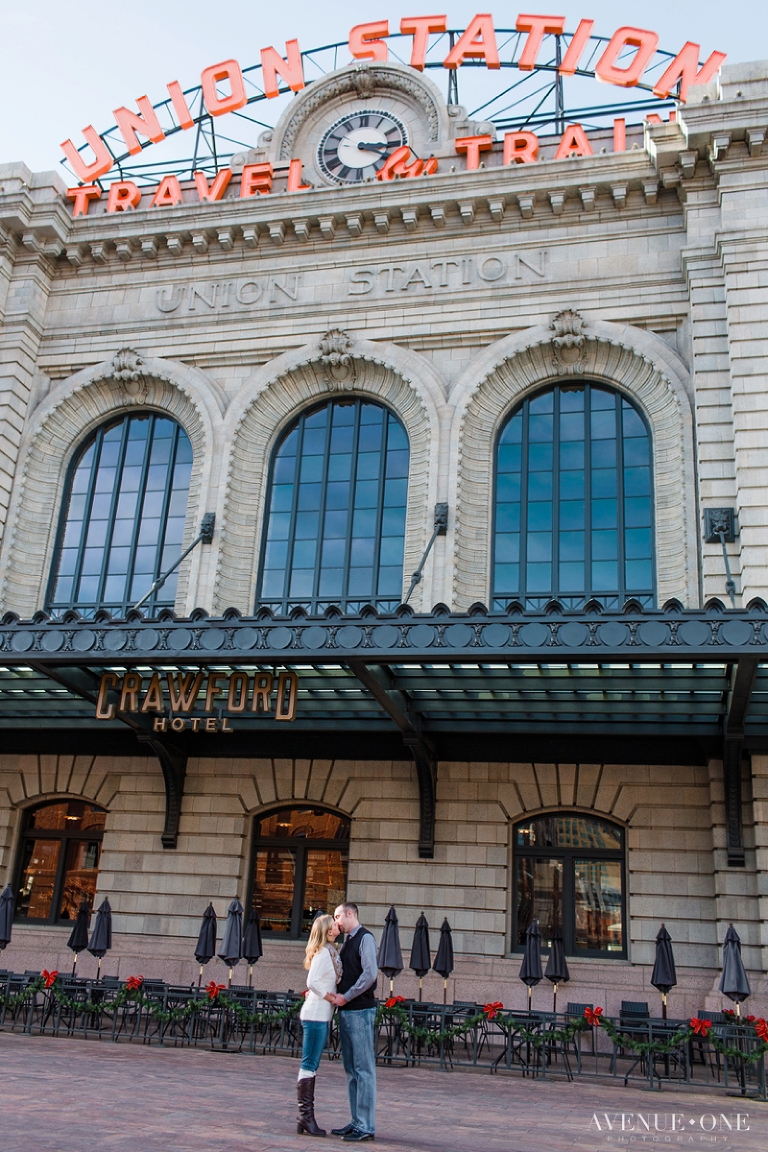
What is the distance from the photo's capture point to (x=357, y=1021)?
28.5 feet

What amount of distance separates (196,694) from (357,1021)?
30.9 feet

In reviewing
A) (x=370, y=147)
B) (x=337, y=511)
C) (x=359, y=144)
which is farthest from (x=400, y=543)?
(x=359, y=144)

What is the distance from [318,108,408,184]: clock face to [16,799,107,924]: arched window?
16.3 meters

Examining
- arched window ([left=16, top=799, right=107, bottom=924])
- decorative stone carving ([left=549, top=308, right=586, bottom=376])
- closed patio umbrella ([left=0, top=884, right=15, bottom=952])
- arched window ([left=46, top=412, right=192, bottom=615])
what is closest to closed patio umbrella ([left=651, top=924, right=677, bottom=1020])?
closed patio umbrella ([left=0, top=884, right=15, bottom=952])

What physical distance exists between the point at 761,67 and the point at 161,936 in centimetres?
2141

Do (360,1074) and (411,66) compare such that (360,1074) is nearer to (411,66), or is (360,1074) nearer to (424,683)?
(424,683)

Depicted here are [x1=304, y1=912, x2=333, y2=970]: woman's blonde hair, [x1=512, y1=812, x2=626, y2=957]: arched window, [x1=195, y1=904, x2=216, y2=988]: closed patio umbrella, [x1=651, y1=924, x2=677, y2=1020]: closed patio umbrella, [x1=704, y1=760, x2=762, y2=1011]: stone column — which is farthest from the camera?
[x1=512, y1=812, x2=626, y2=957]: arched window

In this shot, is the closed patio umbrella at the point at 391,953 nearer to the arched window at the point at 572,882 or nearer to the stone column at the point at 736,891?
the arched window at the point at 572,882

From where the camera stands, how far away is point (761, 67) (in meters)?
21.3

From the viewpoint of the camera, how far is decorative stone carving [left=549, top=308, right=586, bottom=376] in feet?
71.1

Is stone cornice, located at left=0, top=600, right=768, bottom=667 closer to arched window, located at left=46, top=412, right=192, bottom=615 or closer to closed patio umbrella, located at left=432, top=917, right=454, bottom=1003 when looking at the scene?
closed patio umbrella, located at left=432, top=917, right=454, bottom=1003

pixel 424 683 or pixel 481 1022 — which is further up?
pixel 424 683

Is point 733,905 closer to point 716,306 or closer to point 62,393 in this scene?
point 716,306

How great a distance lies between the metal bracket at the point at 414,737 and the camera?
16.1 m
